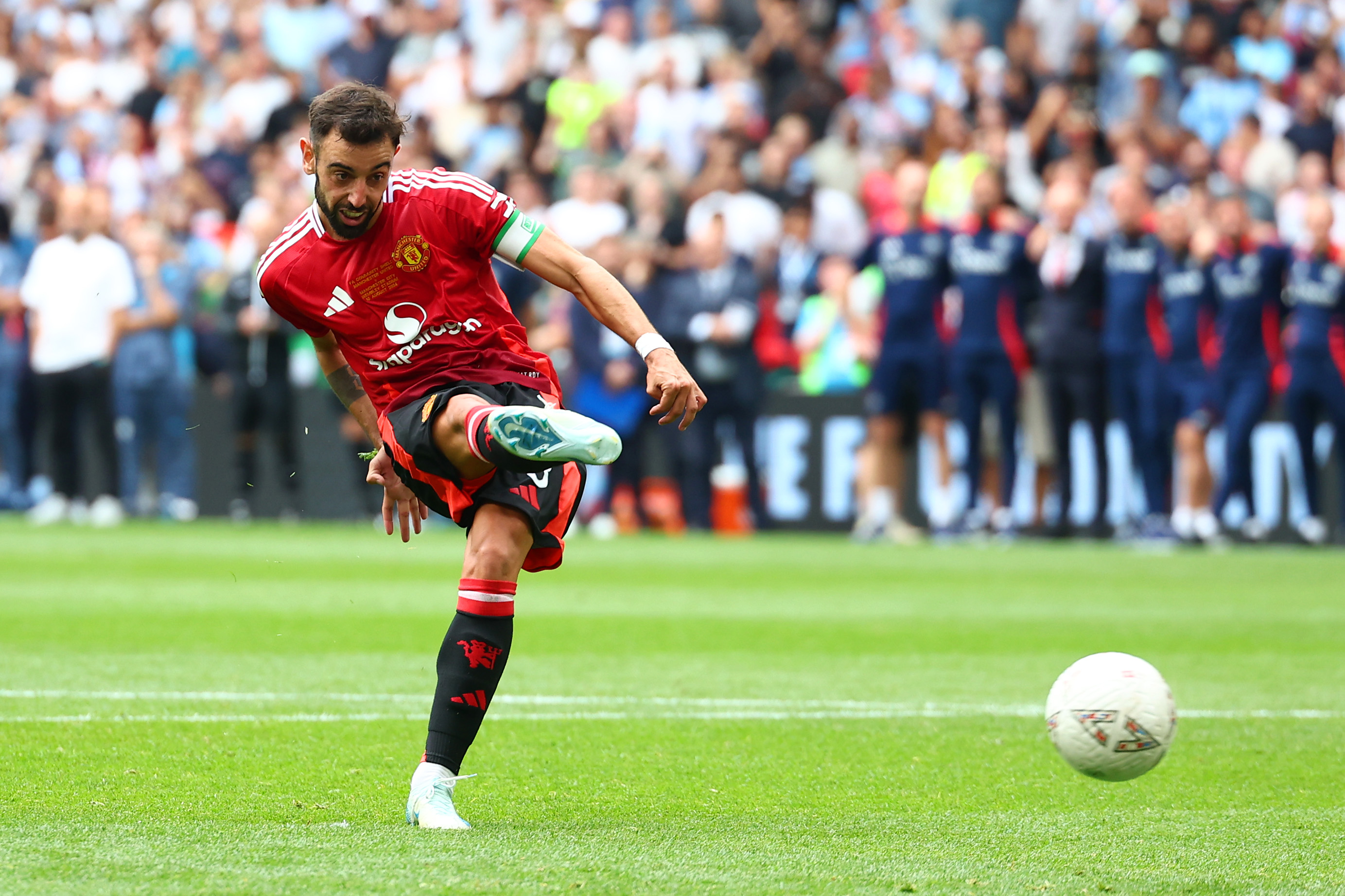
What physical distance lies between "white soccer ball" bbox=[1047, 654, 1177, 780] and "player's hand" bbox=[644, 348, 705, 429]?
4.27 feet

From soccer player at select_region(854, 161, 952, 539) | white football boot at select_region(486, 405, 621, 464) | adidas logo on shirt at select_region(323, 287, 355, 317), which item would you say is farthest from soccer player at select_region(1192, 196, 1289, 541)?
white football boot at select_region(486, 405, 621, 464)

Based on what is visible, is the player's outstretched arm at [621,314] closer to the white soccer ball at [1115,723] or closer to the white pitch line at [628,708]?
the white soccer ball at [1115,723]

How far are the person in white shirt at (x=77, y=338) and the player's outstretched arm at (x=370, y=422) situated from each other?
1198 cm

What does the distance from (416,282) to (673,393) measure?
0.92 m

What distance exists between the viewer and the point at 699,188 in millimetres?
18000

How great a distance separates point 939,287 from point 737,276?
181 cm

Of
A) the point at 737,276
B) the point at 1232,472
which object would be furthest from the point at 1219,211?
the point at 737,276

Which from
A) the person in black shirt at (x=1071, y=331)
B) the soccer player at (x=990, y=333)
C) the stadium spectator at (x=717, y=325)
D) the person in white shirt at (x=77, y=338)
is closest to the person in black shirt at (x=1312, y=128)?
the person in black shirt at (x=1071, y=331)

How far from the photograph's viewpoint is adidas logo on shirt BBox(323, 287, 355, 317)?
16.0 ft

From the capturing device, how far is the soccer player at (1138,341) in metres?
16.0

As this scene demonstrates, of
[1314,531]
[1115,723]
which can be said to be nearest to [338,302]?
[1115,723]

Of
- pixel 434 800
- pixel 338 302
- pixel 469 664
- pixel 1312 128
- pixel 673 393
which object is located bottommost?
pixel 434 800

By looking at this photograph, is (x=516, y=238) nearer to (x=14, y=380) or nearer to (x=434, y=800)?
(x=434, y=800)

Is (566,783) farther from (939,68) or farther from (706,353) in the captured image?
(939,68)
